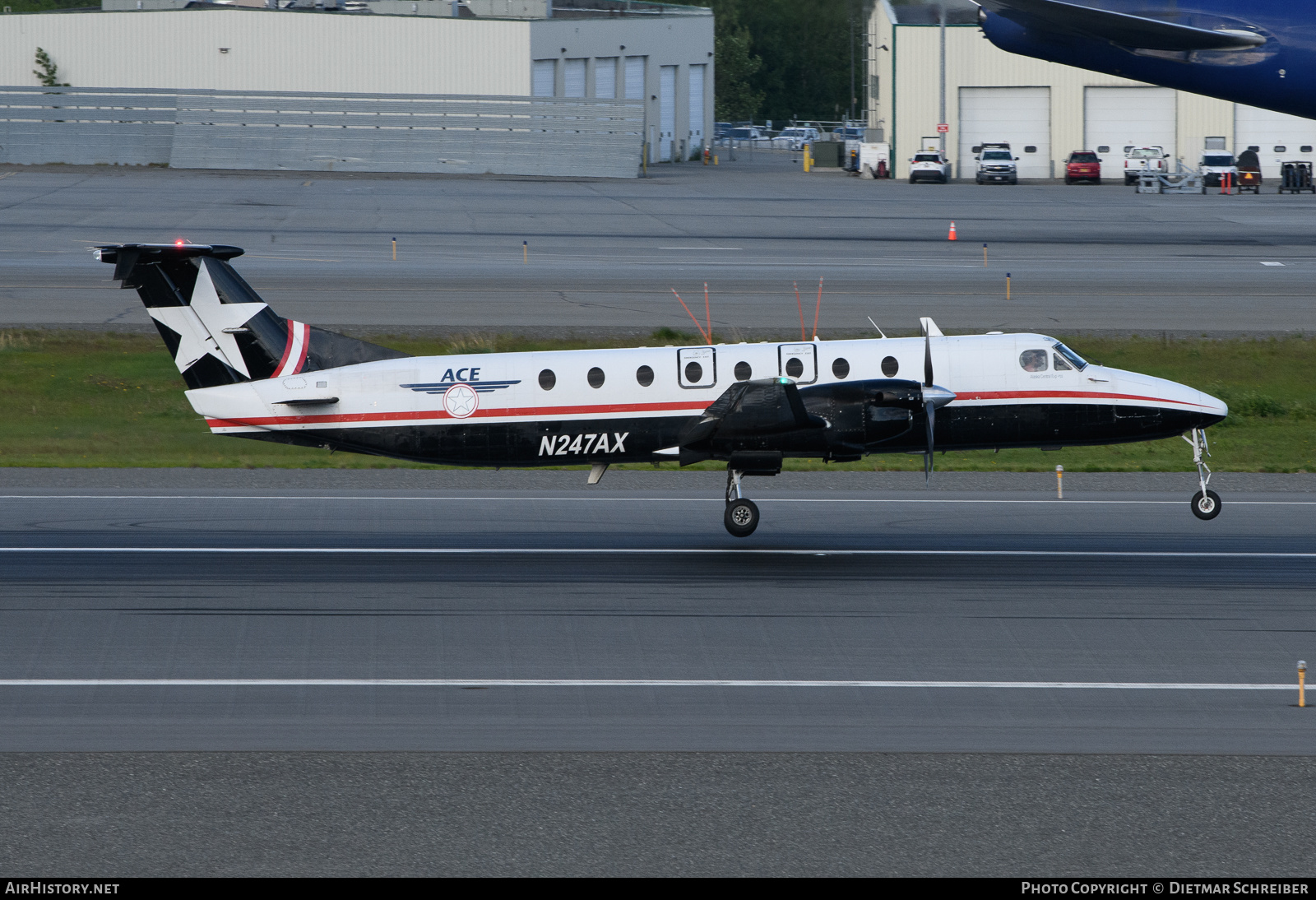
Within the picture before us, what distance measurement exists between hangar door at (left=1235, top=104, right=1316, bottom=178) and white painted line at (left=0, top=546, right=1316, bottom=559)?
75.7m

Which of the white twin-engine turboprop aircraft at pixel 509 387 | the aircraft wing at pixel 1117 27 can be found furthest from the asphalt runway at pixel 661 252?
the white twin-engine turboprop aircraft at pixel 509 387

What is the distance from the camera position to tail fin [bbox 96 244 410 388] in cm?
2031

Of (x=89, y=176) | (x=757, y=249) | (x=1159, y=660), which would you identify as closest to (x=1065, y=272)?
(x=757, y=249)

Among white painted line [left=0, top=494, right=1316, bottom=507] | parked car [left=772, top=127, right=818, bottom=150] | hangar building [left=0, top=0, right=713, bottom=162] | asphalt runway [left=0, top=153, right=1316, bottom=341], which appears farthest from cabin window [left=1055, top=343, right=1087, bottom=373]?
parked car [left=772, top=127, right=818, bottom=150]

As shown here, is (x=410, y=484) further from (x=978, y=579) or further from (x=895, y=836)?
(x=895, y=836)

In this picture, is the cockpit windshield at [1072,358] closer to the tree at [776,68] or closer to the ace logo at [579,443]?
the ace logo at [579,443]

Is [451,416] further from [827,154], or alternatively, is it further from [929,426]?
[827,154]

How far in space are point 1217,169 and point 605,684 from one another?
7339cm

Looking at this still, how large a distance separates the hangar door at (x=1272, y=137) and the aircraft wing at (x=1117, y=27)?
64884 mm

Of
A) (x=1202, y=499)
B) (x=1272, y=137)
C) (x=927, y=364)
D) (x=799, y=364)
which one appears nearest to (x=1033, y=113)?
(x=1272, y=137)

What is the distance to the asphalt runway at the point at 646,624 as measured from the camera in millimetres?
13414

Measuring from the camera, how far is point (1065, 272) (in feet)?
151

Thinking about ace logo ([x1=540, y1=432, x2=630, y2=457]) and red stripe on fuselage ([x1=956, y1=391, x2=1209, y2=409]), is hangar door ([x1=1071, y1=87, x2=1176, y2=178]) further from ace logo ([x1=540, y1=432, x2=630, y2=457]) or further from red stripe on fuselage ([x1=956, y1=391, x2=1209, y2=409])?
ace logo ([x1=540, y1=432, x2=630, y2=457])

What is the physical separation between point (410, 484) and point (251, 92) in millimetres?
61859
